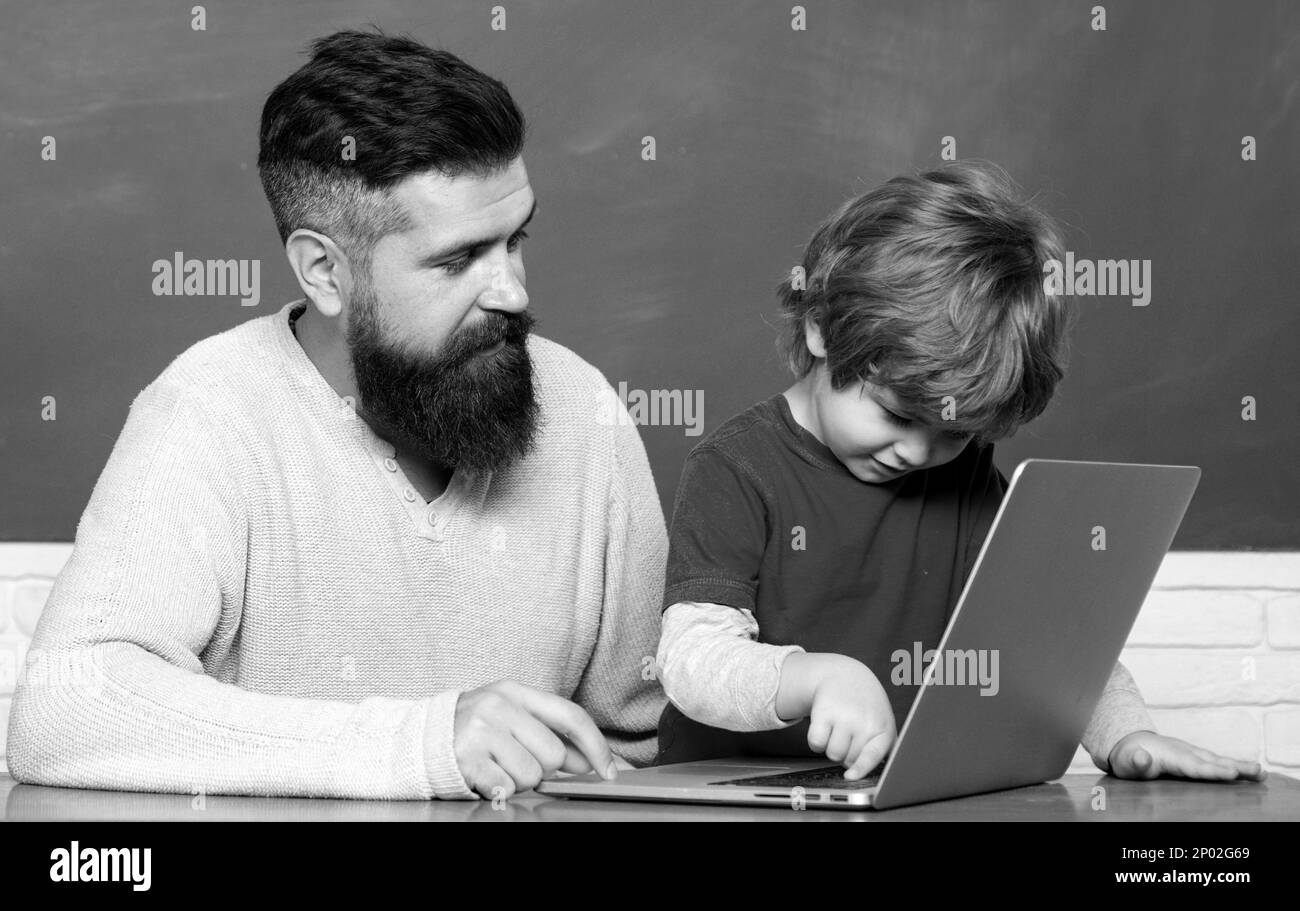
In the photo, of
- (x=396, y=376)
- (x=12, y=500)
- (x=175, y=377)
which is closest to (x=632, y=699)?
(x=396, y=376)

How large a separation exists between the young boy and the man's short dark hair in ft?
1.26

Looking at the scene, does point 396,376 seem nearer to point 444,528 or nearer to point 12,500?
point 444,528

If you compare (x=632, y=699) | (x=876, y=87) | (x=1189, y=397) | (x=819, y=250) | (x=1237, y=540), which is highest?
(x=876, y=87)

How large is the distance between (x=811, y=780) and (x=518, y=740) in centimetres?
22

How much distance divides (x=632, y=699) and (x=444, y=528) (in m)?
0.33

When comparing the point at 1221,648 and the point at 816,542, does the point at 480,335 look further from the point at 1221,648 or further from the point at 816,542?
the point at 1221,648

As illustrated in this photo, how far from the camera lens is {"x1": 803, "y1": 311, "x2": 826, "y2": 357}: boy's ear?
4.93 ft

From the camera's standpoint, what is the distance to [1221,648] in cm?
226

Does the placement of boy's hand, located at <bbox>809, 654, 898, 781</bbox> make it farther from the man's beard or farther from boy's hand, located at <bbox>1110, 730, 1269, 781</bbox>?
the man's beard

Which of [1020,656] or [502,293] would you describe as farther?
[502,293]

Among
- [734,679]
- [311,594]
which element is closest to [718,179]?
A: [311,594]

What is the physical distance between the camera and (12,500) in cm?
Answer: 220
